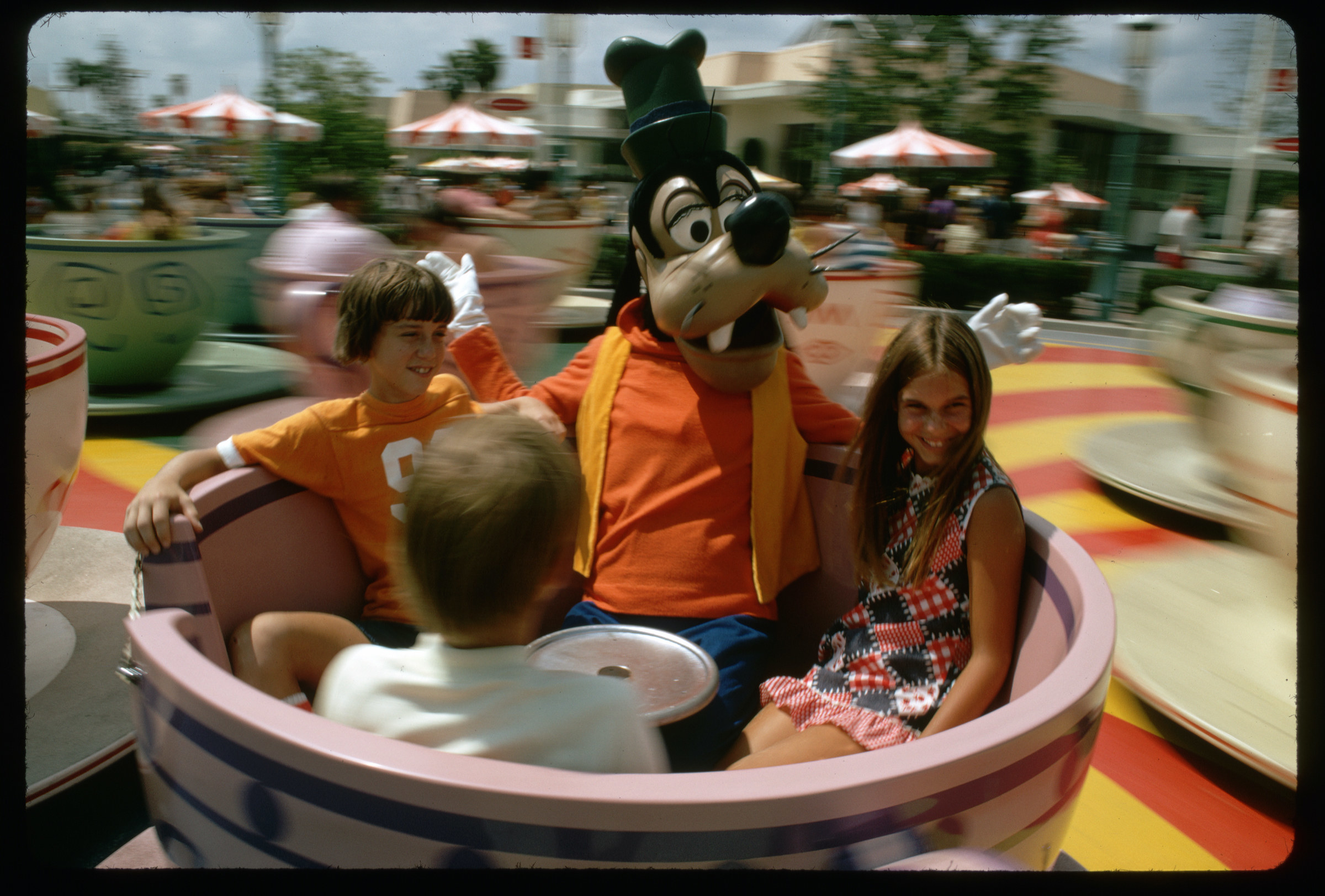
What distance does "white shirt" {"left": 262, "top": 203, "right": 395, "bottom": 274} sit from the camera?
3824 mm

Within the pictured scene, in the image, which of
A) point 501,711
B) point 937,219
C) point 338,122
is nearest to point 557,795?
point 501,711

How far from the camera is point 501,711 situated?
0.90 m

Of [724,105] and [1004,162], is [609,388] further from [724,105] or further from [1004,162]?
[1004,162]

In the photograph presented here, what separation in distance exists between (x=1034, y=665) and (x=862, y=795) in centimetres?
60

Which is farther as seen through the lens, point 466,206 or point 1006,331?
point 466,206

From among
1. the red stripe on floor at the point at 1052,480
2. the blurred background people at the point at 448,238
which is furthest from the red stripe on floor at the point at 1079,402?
the blurred background people at the point at 448,238

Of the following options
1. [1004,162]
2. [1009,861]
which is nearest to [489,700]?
[1009,861]

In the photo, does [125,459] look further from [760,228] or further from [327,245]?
[760,228]

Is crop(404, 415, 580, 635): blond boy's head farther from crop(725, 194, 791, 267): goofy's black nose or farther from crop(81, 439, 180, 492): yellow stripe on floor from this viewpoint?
crop(81, 439, 180, 492): yellow stripe on floor

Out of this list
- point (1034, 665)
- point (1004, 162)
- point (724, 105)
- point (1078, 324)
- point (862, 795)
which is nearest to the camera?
point (862, 795)

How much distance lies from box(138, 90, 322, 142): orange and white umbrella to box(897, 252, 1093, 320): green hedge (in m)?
7.27

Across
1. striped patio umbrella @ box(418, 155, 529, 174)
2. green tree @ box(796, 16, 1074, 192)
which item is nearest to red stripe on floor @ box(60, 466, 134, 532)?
green tree @ box(796, 16, 1074, 192)

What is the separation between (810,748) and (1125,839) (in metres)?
0.78

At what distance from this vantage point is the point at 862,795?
2.58 ft
